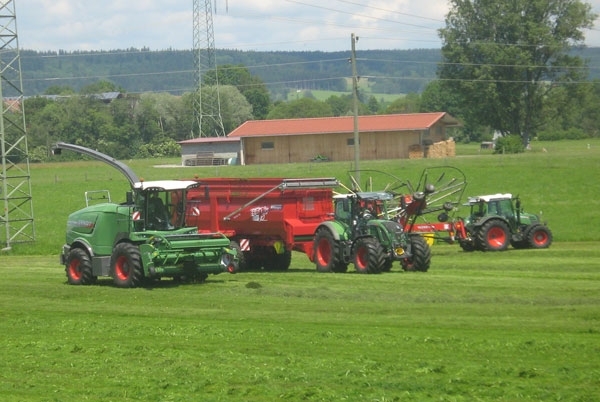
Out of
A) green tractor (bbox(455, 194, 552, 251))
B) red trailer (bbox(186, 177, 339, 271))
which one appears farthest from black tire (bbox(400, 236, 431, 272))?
green tractor (bbox(455, 194, 552, 251))

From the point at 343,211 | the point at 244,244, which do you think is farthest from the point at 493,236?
the point at 244,244

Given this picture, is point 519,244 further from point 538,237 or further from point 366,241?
point 366,241

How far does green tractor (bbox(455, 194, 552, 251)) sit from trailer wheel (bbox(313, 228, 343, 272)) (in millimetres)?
7286

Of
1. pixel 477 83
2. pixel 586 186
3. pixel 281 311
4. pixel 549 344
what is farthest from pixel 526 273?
pixel 477 83

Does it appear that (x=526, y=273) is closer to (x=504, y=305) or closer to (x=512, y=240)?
(x=504, y=305)

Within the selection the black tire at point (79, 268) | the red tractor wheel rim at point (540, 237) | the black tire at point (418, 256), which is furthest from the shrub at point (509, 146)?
the black tire at point (79, 268)

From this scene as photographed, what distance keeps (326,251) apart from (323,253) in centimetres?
10

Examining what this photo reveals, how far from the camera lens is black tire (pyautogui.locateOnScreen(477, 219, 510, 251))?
3156cm

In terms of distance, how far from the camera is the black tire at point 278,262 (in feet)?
89.4

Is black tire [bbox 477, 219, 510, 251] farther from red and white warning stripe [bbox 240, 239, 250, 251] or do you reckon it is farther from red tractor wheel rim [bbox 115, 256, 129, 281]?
red tractor wheel rim [bbox 115, 256, 129, 281]

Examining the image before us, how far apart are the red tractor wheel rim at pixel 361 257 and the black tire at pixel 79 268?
6.12 metres

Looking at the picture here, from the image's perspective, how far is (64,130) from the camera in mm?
92562

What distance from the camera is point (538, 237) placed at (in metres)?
32.3

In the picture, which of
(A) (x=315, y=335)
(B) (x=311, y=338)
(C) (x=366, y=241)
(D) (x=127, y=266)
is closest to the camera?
(B) (x=311, y=338)
